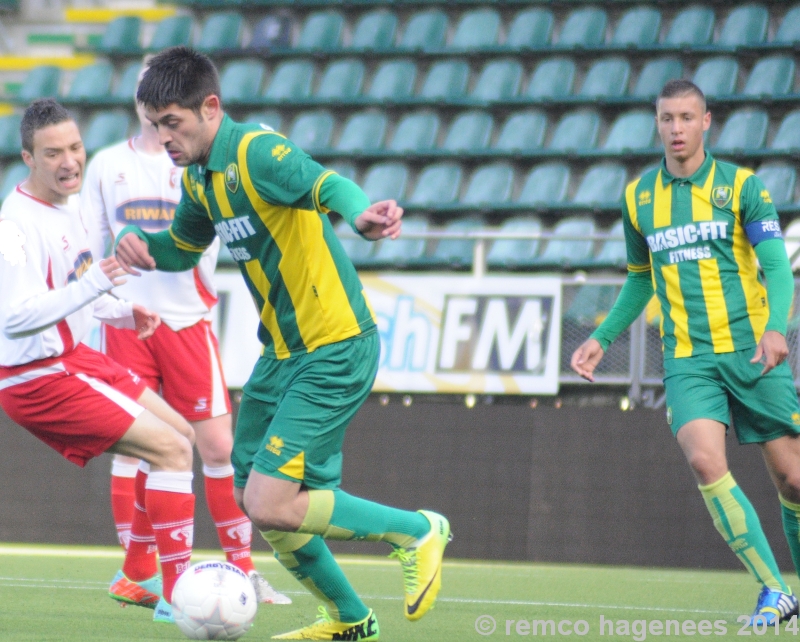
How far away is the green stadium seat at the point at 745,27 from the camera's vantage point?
37.6ft

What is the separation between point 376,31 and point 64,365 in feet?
29.7

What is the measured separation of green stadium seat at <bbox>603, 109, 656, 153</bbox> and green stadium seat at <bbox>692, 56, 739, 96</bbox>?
53 cm

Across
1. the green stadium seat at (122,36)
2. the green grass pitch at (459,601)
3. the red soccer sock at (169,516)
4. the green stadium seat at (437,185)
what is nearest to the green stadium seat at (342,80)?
the green stadium seat at (437,185)

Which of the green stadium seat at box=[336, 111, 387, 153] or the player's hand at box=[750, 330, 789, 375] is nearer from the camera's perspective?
the player's hand at box=[750, 330, 789, 375]

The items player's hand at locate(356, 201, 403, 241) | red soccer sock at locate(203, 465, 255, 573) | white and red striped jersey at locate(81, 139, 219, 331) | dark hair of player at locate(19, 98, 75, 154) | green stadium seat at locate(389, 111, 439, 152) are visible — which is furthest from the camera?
green stadium seat at locate(389, 111, 439, 152)

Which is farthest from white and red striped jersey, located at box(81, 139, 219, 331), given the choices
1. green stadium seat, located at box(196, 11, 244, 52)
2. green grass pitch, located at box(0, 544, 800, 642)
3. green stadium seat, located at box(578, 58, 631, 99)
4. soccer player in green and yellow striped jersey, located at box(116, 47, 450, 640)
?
green stadium seat, located at box(196, 11, 244, 52)

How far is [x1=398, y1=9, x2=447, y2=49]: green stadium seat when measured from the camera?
1279 centimetres

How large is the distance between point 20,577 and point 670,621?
3309 millimetres

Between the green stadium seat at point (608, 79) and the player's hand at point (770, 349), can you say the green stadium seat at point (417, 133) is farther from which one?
the player's hand at point (770, 349)

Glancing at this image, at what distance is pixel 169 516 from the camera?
4703mm

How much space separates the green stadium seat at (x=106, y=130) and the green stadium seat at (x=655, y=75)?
5.16 m

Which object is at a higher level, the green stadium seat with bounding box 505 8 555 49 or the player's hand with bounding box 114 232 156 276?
the green stadium seat with bounding box 505 8 555 49

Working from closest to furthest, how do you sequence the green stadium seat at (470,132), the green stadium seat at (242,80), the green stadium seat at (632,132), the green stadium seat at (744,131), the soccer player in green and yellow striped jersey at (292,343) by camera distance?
1. the soccer player in green and yellow striped jersey at (292,343)
2. the green stadium seat at (744,131)
3. the green stadium seat at (632,132)
4. the green stadium seat at (470,132)
5. the green stadium seat at (242,80)

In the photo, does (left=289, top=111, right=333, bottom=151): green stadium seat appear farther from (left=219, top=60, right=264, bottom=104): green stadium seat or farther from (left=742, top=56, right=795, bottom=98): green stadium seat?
(left=742, top=56, right=795, bottom=98): green stadium seat
